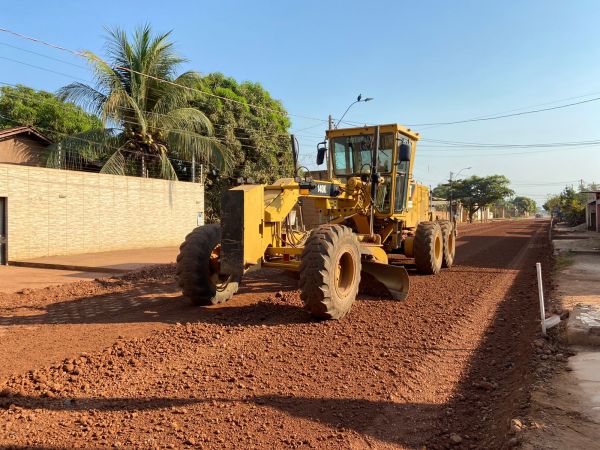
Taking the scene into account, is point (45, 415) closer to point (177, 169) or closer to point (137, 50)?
point (137, 50)

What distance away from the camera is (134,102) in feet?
65.7

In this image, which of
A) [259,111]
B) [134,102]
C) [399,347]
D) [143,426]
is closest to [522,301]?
[399,347]

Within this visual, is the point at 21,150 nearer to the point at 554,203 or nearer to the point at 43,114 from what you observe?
the point at 43,114

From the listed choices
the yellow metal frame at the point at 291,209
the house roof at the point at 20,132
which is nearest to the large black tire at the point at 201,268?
the yellow metal frame at the point at 291,209

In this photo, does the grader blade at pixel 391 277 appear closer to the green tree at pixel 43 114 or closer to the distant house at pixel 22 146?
the distant house at pixel 22 146

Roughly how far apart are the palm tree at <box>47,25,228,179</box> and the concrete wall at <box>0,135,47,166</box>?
8.38 feet

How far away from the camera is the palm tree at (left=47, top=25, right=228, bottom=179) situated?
65.0 feet

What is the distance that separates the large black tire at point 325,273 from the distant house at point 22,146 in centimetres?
1849

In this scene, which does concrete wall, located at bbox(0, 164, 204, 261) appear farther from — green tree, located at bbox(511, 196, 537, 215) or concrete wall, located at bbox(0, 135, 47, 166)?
green tree, located at bbox(511, 196, 537, 215)

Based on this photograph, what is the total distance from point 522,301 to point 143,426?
673 cm

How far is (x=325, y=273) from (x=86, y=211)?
1366 centimetres

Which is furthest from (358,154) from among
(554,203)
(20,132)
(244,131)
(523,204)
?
(523,204)

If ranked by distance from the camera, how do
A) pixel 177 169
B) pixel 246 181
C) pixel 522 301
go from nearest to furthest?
pixel 246 181 < pixel 522 301 < pixel 177 169

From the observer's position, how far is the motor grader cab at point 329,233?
6250 millimetres
